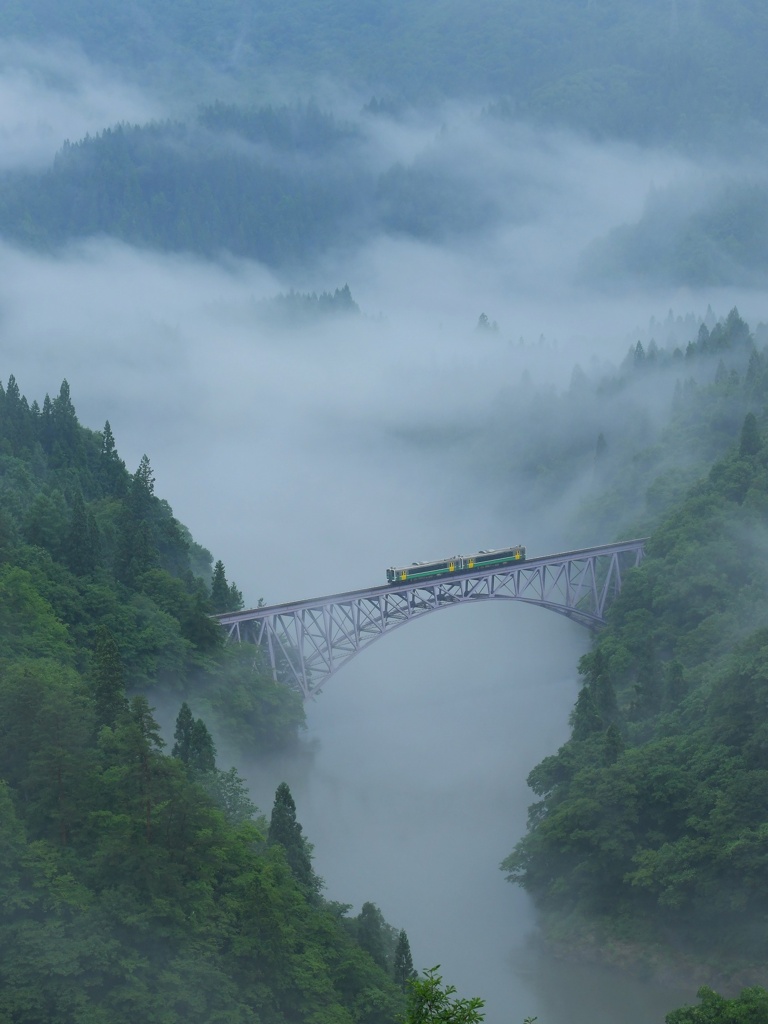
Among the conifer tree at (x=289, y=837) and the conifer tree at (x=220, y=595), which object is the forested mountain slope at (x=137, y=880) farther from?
the conifer tree at (x=220, y=595)

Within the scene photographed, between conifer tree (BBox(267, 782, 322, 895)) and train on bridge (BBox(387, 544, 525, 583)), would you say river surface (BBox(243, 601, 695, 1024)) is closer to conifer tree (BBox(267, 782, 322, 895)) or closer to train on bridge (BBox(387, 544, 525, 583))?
conifer tree (BBox(267, 782, 322, 895))

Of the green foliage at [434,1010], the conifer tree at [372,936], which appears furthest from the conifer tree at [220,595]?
the green foliage at [434,1010]

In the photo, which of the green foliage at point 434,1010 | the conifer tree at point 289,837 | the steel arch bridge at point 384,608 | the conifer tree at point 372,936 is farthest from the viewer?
the steel arch bridge at point 384,608

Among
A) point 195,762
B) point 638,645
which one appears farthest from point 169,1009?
point 638,645

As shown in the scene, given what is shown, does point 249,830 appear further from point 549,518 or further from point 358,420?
point 358,420

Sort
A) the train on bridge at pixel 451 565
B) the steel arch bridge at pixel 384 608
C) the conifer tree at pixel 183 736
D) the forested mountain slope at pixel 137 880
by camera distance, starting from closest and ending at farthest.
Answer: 1. the forested mountain slope at pixel 137 880
2. the conifer tree at pixel 183 736
3. the steel arch bridge at pixel 384 608
4. the train on bridge at pixel 451 565

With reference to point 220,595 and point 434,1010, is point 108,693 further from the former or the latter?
point 220,595

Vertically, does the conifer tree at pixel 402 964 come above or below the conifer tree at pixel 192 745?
below
